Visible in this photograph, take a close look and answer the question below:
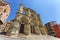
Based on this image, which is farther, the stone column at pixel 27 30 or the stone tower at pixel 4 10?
the stone tower at pixel 4 10

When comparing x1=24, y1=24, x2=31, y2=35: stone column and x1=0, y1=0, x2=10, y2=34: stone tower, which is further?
x1=0, y1=0, x2=10, y2=34: stone tower

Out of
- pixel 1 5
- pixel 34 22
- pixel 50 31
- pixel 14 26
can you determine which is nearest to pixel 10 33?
pixel 14 26

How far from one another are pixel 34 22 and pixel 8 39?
29.5 feet

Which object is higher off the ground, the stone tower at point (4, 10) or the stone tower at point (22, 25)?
the stone tower at point (4, 10)

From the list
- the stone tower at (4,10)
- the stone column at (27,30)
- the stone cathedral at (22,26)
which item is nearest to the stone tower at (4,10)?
the stone tower at (4,10)

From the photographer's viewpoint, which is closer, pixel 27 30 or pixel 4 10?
pixel 27 30

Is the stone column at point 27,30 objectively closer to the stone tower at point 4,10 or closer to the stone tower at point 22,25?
the stone tower at point 22,25

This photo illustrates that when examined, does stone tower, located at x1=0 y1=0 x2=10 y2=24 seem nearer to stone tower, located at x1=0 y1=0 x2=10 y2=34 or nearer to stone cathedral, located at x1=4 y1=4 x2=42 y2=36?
stone tower, located at x1=0 y1=0 x2=10 y2=34

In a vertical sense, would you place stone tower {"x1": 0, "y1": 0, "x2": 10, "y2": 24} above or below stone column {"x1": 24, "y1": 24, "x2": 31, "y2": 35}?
above

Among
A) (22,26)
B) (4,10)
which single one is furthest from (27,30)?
(4,10)

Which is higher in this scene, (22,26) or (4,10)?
(4,10)

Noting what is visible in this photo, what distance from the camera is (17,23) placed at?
18.9 metres

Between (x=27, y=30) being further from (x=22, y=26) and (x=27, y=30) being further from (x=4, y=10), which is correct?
(x=4, y=10)

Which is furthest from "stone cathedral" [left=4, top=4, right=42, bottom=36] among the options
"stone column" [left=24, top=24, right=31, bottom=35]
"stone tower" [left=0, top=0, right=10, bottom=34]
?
"stone tower" [left=0, top=0, right=10, bottom=34]
